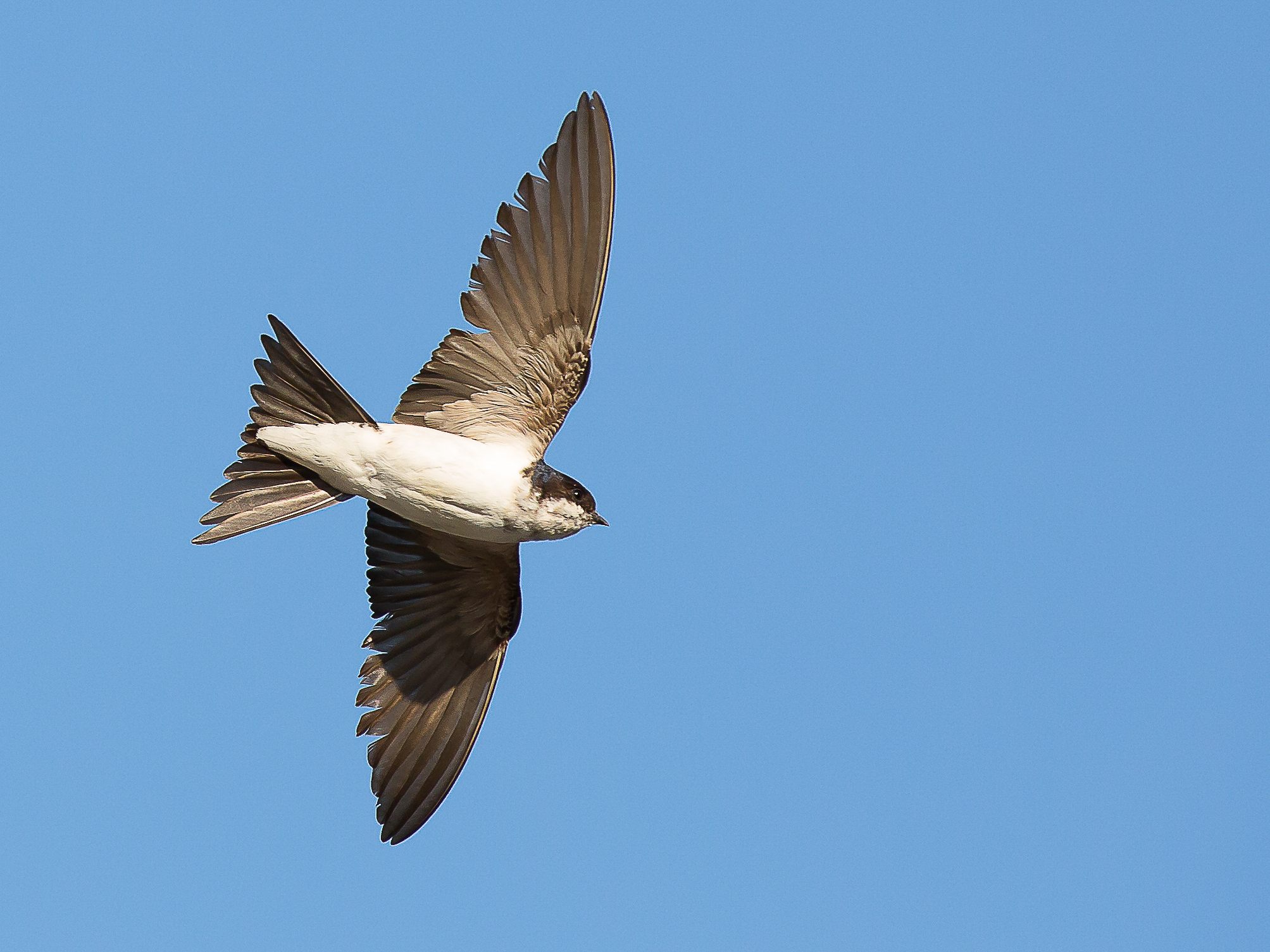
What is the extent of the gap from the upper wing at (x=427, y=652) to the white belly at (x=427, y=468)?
3.25ft

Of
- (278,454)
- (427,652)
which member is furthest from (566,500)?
(427,652)

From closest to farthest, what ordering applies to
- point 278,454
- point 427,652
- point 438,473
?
point 438,473
point 278,454
point 427,652

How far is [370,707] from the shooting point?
10.4 meters

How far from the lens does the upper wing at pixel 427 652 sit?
10.3 meters

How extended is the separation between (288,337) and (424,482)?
3.28 ft

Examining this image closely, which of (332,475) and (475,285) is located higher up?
(475,285)

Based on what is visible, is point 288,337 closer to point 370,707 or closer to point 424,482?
point 424,482

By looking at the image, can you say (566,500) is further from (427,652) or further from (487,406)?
(427,652)

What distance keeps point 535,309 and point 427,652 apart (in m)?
2.34

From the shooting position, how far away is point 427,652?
10477 mm

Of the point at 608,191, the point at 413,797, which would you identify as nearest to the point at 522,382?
the point at 608,191

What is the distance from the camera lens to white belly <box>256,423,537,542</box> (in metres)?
9.18

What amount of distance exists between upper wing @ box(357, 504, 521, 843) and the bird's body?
97cm

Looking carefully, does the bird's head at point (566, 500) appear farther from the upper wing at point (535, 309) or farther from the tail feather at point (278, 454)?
the tail feather at point (278, 454)
